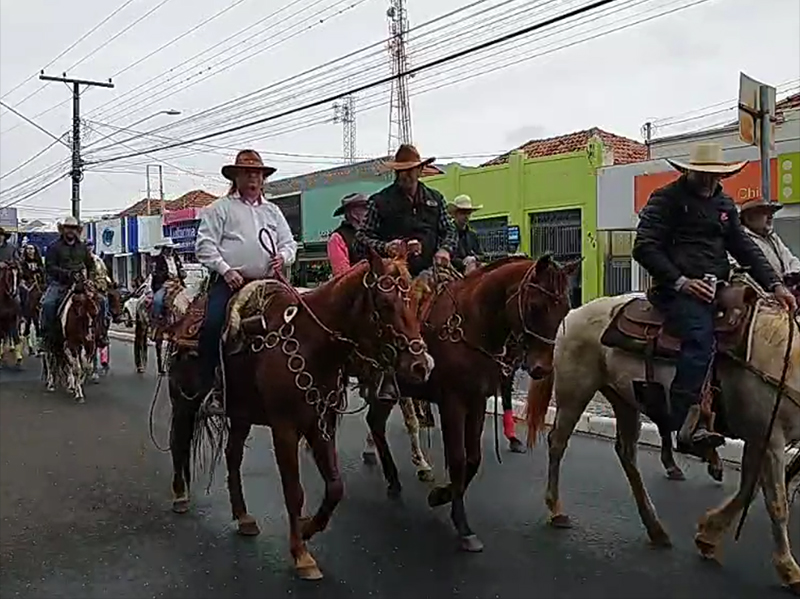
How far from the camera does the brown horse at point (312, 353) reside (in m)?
4.79

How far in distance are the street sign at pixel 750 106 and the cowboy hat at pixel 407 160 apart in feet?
8.37

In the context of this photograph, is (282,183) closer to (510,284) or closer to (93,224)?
(93,224)

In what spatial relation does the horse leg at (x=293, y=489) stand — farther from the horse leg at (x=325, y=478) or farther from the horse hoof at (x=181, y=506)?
the horse hoof at (x=181, y=506)

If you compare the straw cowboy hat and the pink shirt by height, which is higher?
the straw cowboy hat

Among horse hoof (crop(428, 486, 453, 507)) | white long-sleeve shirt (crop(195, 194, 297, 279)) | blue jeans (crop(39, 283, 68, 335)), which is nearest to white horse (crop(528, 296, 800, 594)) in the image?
horse hoof (crop(428, 486, 453, 507))

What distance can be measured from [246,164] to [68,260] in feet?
25.2

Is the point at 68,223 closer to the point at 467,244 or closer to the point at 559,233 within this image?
the point at 467,244

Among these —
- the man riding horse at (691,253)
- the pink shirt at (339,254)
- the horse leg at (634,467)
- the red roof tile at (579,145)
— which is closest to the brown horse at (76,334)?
the pink shirt at (339,254)

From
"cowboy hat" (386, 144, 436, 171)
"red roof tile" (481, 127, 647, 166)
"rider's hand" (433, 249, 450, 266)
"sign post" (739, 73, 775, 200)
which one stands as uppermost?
"red roof tile" (481, 127, 647, 166)

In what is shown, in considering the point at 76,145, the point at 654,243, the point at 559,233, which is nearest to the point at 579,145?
the point at 559,233

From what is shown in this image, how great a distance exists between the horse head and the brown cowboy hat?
1502 mm

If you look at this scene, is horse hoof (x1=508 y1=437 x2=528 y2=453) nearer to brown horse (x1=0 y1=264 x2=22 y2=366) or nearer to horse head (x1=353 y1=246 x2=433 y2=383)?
horse head (x1=353 y1=246 x2=433 y2=383)

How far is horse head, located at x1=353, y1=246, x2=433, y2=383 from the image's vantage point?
471cm

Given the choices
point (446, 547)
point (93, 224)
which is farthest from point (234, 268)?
point (93, 224)
